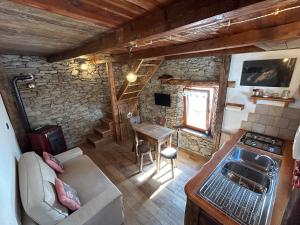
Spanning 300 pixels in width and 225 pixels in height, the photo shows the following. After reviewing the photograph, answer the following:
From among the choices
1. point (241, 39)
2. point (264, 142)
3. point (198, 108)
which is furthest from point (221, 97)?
point (241, 39)

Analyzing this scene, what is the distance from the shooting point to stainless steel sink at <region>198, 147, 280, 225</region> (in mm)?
1241

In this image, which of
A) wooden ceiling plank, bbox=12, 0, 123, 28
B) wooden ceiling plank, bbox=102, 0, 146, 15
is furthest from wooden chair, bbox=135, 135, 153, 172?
wooden ceiling plank, bbox=102, 0, 146, 15

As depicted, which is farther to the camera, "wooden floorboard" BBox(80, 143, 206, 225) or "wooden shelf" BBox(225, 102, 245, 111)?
"wooden shelf" BBox(225, 102, 245, 111)

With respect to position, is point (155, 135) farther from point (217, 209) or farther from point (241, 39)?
point (241, 39)

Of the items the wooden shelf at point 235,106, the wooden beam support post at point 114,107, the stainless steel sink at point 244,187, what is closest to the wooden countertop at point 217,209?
the stainless steel sink at point 244,187

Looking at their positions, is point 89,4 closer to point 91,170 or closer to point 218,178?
point 218,178

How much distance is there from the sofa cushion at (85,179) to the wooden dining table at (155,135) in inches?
44.4

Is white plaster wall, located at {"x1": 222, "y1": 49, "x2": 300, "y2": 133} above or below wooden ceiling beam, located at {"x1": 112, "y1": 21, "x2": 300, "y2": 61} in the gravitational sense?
below

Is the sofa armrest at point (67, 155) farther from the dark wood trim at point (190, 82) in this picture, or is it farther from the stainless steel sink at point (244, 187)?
the dark wood trim at point (190, 82)

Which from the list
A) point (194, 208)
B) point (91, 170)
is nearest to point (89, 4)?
point (194, 208)

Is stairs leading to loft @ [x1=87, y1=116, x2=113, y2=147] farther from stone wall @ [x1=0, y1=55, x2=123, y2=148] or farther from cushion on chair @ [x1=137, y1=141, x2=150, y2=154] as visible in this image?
cushion on chair @ [x1=137, y1=141, x2=150, y2=154]

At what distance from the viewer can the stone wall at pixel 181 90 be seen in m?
3.12

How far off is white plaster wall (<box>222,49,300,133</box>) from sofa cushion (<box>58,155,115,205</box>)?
249 cm

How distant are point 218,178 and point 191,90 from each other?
7.74ft
